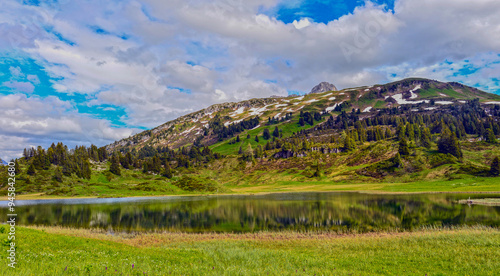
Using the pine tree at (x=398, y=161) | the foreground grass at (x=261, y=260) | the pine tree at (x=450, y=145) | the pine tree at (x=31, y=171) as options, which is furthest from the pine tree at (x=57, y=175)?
the pine tree at (x=450, y=145)

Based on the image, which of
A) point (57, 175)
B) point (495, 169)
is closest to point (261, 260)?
point (495, 169)

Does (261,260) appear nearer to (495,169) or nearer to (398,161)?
(495,169)

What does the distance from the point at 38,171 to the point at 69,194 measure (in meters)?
54.0

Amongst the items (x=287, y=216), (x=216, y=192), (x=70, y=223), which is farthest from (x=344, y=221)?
(x=216, y=192)

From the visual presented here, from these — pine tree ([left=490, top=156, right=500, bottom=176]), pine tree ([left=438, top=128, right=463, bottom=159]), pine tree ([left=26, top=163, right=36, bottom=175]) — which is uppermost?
pine tree ([left=438, top=128, right=463, bottom=159])

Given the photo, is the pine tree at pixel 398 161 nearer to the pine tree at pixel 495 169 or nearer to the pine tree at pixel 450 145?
the pine tree at pixel 450 145

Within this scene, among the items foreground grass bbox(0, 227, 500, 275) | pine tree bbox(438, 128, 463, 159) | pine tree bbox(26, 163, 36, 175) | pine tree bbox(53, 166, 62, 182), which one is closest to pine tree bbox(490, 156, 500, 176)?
pine tree bbox(438, 128, 463, 159)

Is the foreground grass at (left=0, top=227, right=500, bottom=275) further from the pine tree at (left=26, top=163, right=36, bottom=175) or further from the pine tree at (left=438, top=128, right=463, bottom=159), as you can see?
the pine tree at (left=26, top=163, right=36, bottom=175)

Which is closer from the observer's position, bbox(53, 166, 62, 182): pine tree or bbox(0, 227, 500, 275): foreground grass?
bbox(0, 227, 500, 275): foreground grass

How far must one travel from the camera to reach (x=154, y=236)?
4650 centimetres

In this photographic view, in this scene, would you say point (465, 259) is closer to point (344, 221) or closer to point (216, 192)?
point (344, 221)

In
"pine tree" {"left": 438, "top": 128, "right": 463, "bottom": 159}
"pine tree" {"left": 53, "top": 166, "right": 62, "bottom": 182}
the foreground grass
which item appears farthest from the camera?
"pine tree" {"left": 53, "top": 166, "right": 62, "bottom": 182}

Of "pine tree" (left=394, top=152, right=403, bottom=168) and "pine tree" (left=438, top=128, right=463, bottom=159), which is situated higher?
"pine tree" (left=438, top=128, right=463, bottom=159)

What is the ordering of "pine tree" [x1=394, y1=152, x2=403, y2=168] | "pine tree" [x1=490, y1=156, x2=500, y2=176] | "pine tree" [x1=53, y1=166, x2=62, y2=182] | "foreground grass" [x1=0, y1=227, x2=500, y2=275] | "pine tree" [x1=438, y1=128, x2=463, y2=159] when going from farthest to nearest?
"pine tree" [x1=394, y1=152, x2=403, y2=168]
"pine tree" [x1=53, y1=166, x2=62, y2=182]
"pine tree" [x1=438, y1=128, x2=463, y2=159]
"pine tree" [x1=490, y1=156, x2=500, y2=176]
"foreground grass" [x1=0, y1=227, x2=500, y2=275]
